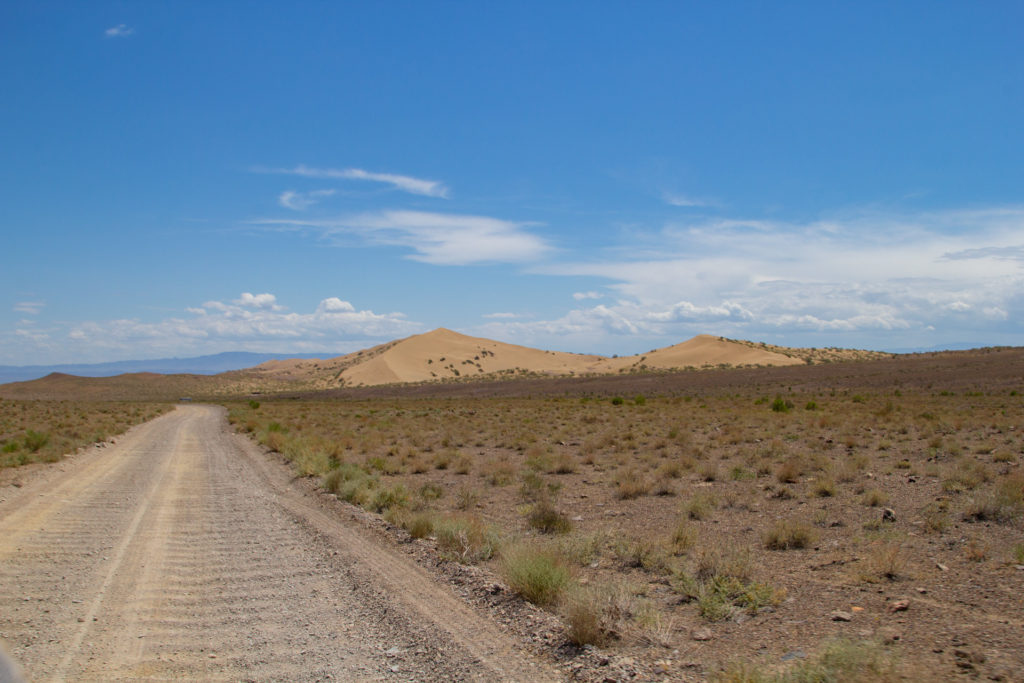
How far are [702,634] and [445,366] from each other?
11624cm

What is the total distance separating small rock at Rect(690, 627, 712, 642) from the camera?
597 cm

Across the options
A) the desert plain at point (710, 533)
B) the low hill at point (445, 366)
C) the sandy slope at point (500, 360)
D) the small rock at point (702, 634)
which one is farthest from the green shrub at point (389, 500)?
the sandy slope at point (500, 360)

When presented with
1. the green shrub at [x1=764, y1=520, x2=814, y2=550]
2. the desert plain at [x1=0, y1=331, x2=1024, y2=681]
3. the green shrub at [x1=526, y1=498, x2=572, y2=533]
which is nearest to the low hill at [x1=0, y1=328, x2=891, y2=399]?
the desert plain at [x1=0, y1=331, x2=1024, y2=681]

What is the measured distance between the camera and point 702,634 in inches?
238

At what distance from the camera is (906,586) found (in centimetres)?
712

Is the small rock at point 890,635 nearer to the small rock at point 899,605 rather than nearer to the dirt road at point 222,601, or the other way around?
the small rock at point 899,605

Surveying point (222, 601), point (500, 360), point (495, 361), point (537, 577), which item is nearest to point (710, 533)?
point (537, 577)

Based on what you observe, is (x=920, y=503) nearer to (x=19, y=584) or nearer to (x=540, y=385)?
(x=19, y=584)

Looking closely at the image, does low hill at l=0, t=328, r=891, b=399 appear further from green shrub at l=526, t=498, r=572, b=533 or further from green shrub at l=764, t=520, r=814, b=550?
green shrub at l=764, t=520, r=814, b=550

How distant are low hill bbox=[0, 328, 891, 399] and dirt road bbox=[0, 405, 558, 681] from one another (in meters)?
85.8

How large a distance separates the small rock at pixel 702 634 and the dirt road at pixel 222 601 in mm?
1621

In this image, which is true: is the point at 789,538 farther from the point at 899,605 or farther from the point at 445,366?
the point at 445,366

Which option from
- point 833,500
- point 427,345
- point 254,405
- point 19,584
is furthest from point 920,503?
point 427,345

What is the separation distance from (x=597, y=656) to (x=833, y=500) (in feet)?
29.8
